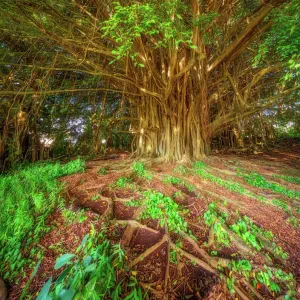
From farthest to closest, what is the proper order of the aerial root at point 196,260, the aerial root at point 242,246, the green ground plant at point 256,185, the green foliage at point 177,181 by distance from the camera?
the green foliage at point 177,181, the green ground plant at point 256,185, the aerial root at point 242,246, the aerial root at point 196,260

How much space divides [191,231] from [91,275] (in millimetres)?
921

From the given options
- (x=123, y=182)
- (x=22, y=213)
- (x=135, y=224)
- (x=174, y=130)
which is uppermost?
(x=174, y=130)

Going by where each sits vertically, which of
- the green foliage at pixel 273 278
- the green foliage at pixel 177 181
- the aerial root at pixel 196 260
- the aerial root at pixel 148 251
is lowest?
the green foliage at pixel 273 278

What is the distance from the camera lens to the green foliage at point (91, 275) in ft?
2.44

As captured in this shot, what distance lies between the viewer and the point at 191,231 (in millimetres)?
1499

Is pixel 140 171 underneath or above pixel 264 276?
above

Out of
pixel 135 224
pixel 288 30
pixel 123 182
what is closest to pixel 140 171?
pixel 123 182

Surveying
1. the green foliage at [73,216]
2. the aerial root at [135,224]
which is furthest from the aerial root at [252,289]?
the green foliage at [73,216]

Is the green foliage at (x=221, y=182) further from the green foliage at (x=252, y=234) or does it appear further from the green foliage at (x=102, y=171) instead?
the green foliage at (x=102, y=171)

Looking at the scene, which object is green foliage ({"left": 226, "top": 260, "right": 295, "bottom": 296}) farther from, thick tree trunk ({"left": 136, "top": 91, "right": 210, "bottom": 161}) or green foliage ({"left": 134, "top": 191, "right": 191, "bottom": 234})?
thick tree trunk ({"left": 136, "top": 91, "right": 210, "bottom": 161})

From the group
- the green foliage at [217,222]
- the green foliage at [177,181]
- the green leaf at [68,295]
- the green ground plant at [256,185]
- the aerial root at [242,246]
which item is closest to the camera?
the green leaf at [68,295]

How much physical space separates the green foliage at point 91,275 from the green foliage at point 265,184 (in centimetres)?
221

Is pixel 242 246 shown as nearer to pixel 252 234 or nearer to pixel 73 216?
pixel 252 234

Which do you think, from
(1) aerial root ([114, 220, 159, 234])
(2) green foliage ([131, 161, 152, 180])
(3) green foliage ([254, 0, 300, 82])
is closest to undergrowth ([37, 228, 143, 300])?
(1) aerial root ([114, 220, 159, 234])
